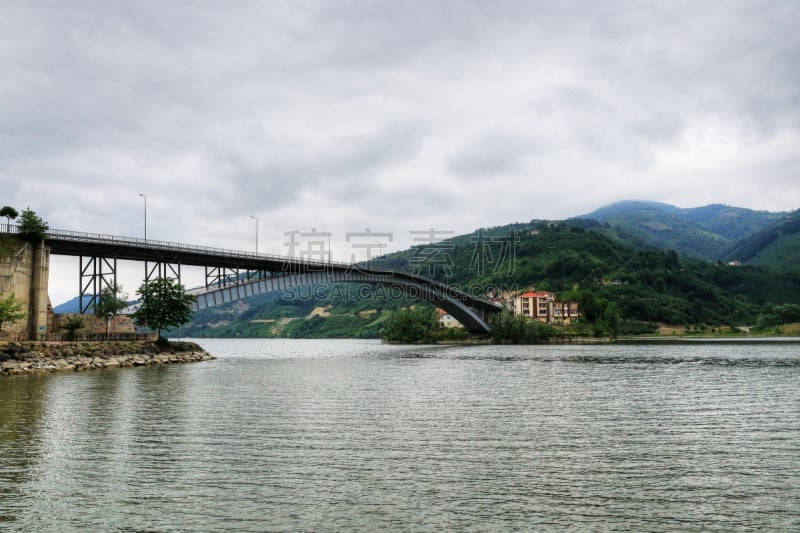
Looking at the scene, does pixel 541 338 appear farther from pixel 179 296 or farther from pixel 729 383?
pixel 729 383

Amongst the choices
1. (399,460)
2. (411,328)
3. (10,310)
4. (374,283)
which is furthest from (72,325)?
(411,328)

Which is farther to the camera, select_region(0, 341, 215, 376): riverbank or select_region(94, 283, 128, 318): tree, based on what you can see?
select_region(94, 283, 128, 318): tree

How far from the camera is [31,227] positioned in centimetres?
5897

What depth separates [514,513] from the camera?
12891 mm

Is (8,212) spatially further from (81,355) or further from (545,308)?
(545,308)

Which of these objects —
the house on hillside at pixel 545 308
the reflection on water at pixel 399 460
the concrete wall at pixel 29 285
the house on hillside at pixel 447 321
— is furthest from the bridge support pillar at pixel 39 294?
the house on hillside at pixel 447 321

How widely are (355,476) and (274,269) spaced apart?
268 ft

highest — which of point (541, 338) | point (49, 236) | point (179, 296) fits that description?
point (49, 236)

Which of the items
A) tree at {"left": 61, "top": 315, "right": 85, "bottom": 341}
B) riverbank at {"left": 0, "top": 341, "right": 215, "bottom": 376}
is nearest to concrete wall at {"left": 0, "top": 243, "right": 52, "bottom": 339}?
tree at {"left": 61, "top": 315, "right": 85, "bottom": 341}

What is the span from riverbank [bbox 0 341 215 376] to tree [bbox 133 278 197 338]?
9.73 ft

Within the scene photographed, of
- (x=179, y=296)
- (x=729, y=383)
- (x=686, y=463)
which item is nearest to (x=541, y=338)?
(x=179, y=296)

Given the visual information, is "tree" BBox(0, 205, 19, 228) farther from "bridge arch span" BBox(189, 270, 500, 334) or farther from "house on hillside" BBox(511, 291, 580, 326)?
"house on hillside" BBox(511, 291, 580, 326)

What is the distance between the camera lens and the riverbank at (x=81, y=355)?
50.3 meters

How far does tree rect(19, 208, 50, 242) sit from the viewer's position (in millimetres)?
58750
